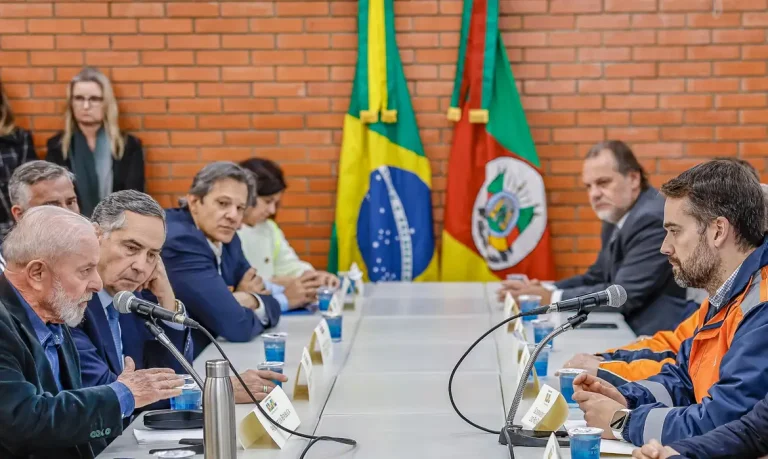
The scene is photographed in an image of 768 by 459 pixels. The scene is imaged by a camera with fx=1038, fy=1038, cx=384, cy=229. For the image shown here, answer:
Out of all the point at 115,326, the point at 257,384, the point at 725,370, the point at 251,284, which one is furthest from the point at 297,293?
the point at 725,370

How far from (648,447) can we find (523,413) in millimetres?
552

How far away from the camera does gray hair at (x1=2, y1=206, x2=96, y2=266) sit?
220 centimetres

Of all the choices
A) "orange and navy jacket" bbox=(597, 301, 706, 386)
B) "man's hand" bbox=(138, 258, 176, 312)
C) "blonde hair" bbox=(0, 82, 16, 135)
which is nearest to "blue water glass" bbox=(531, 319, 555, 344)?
"orange and navy jacket" bbox=(597, 301, 706, 386)

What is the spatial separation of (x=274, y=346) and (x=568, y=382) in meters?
0.87

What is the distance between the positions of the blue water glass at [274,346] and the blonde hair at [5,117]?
9.89 feet

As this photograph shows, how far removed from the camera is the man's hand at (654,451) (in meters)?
1.95

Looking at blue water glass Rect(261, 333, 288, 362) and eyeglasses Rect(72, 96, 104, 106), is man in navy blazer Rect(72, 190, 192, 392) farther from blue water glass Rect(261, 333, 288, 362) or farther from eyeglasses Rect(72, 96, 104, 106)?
eyeglasses Rect(72, 96, 104, 106)

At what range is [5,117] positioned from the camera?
5.45 metres

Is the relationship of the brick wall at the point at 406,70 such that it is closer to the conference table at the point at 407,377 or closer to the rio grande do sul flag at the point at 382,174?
the rio grande do sul flag at the point at 382,174

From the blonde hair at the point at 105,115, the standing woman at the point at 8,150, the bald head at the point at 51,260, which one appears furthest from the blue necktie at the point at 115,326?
the blonde hair at the point at 105,115

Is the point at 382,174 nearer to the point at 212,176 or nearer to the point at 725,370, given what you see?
the point at 212,176

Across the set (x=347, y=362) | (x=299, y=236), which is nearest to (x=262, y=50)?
(x=299, y=236)

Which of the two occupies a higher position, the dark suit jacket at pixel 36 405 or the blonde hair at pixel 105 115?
the blonde hair at pixel 105 115

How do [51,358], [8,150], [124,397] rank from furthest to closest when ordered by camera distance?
[8,150] → [51,358] → [124,397]
